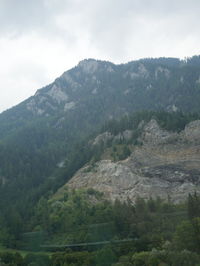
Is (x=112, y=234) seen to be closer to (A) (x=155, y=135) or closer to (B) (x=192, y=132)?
(A) (x=155, y=135)

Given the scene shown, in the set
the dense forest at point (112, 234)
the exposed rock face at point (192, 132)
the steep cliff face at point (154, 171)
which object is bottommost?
the dense forest at point (112, 234)

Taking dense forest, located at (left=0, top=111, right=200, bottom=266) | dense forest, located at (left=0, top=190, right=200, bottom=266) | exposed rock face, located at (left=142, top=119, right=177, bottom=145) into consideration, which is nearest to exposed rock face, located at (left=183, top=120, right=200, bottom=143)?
dense forest, located at (left=0, top=111, right=200, bottom=266)

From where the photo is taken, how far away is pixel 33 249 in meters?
69.5

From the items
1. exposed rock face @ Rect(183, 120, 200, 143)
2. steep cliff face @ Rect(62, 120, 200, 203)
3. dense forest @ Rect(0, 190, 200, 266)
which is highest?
exposed rock face @ Rect(183, 120, 200, 143)

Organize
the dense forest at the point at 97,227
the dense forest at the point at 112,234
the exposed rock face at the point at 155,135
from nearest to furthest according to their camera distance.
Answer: the dense forest at the point at 112,234, the dense forest at the point at 97,227, the exposed rock face at the point at 155,135

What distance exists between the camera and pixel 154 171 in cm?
10738

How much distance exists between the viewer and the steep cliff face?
3986 inches

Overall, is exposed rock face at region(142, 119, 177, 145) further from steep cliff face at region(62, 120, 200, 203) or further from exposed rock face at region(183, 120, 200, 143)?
exposed rock face at region(183, 120, 200, 143)

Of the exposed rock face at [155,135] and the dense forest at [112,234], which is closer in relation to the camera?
the dense forest at [112,234]

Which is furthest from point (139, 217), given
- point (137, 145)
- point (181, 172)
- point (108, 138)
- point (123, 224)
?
point (108, 138)

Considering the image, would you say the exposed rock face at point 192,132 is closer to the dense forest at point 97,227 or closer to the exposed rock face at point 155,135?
the dense forest at point 97,227

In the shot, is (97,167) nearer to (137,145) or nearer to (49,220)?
(137,145)

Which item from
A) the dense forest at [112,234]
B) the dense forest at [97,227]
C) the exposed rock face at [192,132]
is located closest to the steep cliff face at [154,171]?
the exposed rock face at [192,132]

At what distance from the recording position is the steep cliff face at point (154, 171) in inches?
3986
